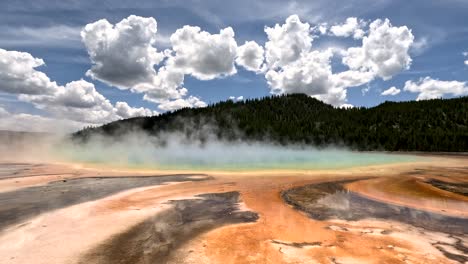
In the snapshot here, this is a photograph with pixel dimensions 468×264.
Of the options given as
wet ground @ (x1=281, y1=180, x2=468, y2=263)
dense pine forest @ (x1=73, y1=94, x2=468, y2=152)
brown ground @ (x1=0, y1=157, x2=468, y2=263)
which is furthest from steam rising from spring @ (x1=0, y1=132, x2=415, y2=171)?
dense pine forest @ (x1=73, y1=94, x2=468, y2=152)

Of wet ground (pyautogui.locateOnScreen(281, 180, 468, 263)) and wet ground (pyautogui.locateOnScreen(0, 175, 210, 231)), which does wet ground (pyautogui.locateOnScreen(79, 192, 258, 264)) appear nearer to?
wet ground (pyautogui.locateOnScreen(281, 180, 468, 263))

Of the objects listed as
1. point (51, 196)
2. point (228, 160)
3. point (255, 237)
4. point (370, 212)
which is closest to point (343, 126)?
point (228, 160)

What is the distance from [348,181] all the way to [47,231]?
1782 cm

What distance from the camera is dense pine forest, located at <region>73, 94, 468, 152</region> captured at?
11200 centimetres

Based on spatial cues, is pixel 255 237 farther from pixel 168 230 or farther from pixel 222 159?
pixel 222 159

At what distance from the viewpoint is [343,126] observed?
463ft

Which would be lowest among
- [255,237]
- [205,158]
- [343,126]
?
[255,237]

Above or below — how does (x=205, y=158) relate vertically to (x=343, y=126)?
below

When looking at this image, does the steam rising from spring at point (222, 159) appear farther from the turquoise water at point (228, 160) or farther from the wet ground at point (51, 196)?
the wet ground at point (51, 196)

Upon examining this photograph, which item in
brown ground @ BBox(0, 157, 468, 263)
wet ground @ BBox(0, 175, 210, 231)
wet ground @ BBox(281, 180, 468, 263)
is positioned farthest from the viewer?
wet ground @ BBox(0, 175, 210, 231)

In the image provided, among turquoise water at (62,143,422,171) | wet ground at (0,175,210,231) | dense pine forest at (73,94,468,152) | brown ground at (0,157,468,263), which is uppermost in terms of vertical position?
dense pine forest at (73,94,468,152)

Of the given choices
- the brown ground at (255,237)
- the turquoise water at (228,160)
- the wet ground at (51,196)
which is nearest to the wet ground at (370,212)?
the brown ground at (255,237)

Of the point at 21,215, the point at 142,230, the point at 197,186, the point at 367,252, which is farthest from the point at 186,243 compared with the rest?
the point at 197,186

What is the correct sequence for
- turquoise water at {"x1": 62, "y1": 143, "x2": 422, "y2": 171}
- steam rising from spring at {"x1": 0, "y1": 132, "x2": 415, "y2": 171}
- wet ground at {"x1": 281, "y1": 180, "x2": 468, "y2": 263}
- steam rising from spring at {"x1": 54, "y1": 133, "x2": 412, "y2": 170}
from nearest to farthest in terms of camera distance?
wet ground at {"x1": 281, "y1": 180, "x2": 468, "y2": 263}, turquoise water at {"x1": 62, "y1": 143, "x2": 422, "y2": 171}, steam rising from spring at {"x1": 54, "y1": 133, "x2": 412, "y2": 170}, steam rising from spring at {"x1": 0, "y1": 132, "x2": 415, "y2": 171}
